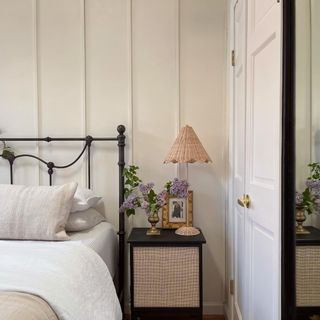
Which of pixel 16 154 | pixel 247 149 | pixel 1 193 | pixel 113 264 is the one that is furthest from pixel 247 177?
pixel 16 154

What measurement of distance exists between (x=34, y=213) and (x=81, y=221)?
1.01ft

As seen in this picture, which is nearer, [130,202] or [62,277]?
[62,277]

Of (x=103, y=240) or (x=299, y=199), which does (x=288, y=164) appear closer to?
(x=299, y=199)

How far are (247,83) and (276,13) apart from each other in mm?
508

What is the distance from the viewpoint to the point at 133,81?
7.75 ft

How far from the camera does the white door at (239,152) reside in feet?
5.92

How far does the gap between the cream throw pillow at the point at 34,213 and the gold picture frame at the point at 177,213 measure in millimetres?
689

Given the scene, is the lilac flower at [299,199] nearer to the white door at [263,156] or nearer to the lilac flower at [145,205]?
the white door at [263,156]

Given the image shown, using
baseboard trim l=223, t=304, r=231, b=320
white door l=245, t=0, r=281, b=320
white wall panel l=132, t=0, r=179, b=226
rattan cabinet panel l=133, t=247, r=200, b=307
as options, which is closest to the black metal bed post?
white wall panel l=132, t=0, r=179, b=226

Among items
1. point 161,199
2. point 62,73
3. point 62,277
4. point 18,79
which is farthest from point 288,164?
point 18,79

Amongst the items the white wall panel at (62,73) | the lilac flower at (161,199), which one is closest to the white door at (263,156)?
the lilac flower at (161,199)

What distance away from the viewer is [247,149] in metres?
1.69

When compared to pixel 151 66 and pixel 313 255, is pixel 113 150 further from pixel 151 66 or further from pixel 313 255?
pixel 313 255

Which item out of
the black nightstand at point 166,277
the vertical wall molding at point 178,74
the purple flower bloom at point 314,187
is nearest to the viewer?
the purple flower bloom at point 314,187
